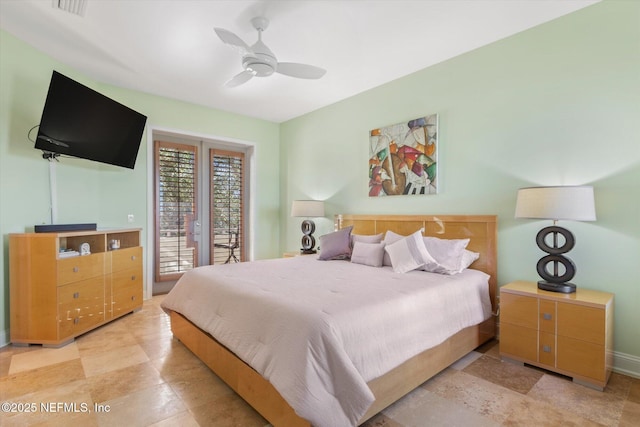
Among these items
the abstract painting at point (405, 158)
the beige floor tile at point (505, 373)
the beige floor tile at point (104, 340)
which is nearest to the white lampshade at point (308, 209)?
the abstract painting at point (405, 158)

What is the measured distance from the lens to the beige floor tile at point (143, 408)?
1842 mm

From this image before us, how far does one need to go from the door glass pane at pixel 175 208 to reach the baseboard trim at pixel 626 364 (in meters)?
5.04

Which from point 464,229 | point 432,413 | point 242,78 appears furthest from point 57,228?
point 464,229

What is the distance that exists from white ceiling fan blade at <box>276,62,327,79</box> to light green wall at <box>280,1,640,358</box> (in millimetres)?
1048

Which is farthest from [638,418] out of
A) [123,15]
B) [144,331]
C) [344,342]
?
[123,15]

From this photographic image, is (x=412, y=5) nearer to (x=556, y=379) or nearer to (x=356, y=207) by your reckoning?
(x=356, y=207)

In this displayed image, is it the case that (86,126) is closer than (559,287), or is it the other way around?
(559,287)

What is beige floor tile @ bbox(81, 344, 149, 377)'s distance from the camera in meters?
2.46

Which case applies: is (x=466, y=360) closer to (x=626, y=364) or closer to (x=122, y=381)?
(x=626, y=364)

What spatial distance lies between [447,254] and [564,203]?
1.02m

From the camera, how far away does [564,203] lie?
2287 mm

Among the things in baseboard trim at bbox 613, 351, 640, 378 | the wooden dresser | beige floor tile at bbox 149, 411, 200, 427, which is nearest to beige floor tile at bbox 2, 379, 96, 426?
beige floor tile at bbox 149, 411, 200, 427

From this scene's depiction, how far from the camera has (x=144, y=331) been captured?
129 inches

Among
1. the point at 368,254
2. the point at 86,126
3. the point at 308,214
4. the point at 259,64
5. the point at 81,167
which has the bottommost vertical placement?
the point at 368,254
